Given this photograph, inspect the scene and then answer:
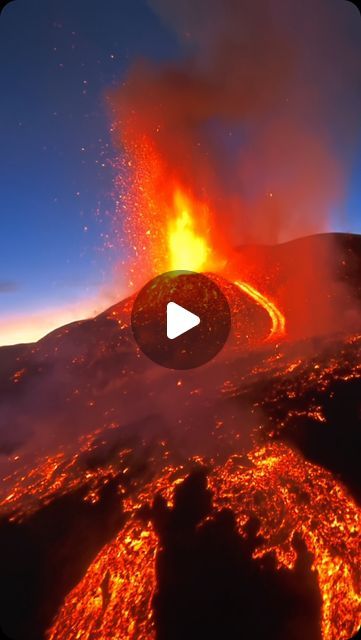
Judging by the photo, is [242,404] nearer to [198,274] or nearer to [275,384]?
[275,384]

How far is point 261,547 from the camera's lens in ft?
27.3

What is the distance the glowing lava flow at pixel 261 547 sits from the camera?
7.43m

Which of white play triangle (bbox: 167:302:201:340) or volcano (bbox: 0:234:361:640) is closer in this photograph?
volcano (bbox: 0:234:361:640)

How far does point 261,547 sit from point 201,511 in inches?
68.8

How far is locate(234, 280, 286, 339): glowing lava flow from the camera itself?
82.8 ft

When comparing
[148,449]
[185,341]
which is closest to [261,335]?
[185,341]

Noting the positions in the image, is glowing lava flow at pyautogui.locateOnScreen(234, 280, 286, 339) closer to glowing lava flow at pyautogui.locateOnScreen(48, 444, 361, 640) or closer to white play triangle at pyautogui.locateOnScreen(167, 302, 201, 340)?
white play triangle at pyautogui.locateOnScreen(167, 302, 201, 340)
